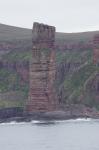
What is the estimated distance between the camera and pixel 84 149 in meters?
198

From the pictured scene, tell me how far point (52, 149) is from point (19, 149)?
5603 millimetres

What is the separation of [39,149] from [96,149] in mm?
9787

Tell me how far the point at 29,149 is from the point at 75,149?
784 cm

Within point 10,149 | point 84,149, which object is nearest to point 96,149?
point 84,149

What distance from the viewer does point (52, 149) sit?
198875mm

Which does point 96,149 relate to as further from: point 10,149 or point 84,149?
point 10,149

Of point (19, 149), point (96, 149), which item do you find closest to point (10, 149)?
point (19, 149)

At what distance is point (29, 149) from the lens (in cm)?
19950

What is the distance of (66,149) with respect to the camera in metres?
200

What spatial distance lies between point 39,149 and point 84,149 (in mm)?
7715

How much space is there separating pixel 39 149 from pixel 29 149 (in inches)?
66.7

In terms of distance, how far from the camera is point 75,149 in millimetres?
198250

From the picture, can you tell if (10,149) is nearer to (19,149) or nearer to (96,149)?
(19,149)
